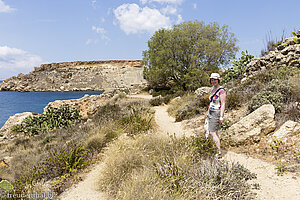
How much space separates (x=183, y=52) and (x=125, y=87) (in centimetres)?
3993

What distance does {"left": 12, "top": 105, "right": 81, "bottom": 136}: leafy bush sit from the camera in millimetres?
10156

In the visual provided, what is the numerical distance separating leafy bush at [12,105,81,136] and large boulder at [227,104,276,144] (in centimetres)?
853

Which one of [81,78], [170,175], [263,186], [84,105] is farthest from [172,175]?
[81,78]

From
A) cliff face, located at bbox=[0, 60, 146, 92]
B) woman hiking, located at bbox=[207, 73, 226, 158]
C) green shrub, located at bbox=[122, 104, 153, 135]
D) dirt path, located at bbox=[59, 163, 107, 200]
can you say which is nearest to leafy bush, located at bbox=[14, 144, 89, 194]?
dirt path, located at bbox=[59, 163, 107, 200]

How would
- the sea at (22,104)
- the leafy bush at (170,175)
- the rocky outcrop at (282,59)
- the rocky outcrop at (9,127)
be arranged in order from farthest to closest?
the sea at (22,104) → the rocky outcrop at (9,127) → the rocky outcrop at (282,59) → the leafy bush at (170,175)

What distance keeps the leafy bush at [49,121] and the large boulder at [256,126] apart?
28.0 ft

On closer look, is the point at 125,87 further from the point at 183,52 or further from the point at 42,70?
the point at 183,52

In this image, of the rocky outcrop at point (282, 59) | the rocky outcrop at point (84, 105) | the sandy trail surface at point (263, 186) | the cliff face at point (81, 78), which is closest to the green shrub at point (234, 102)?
the rocky outcrop at point (282, 59)

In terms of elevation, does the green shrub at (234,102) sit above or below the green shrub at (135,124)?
above

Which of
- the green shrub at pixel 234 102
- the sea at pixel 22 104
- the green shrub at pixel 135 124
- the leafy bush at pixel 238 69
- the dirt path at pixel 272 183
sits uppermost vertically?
the leafy bush at pixel 238 69

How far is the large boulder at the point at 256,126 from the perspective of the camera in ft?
16.1

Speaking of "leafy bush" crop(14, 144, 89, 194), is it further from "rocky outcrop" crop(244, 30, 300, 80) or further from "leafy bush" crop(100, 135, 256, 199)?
"rocky outcrop" crop(244, 30, 300, 80)

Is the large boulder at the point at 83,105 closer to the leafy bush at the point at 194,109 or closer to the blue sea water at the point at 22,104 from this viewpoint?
the leafy bush at the point at 194,109

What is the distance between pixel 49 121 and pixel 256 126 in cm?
1045
